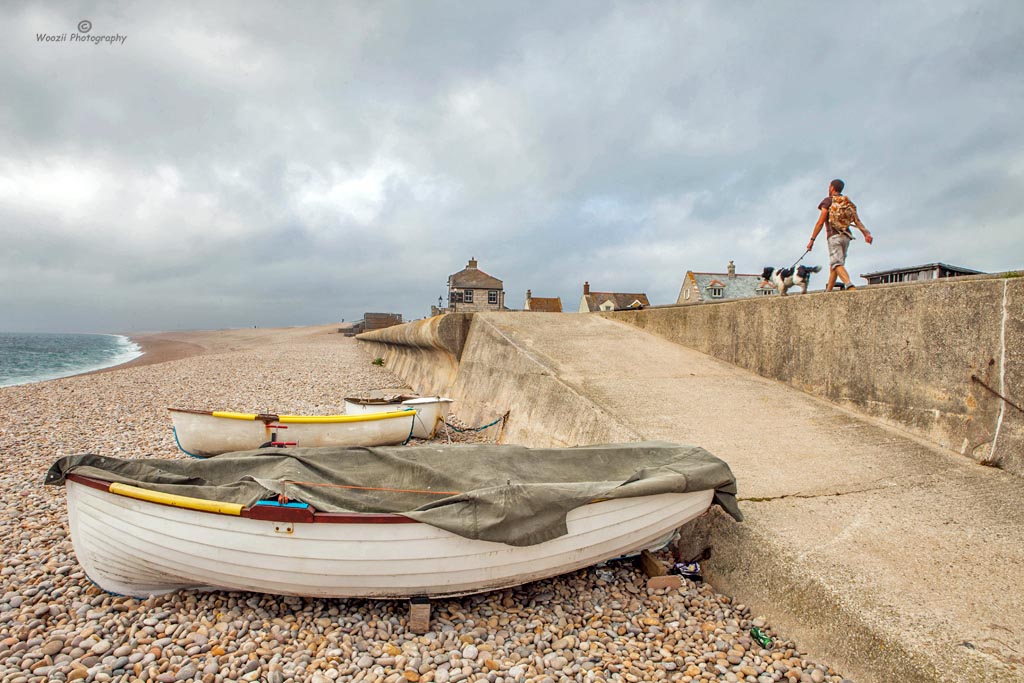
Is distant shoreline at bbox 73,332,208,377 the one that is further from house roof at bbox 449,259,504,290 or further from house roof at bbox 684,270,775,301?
house roof at bbox 684,270,775,301

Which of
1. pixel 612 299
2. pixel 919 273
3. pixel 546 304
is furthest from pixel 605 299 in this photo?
pixel 919 273

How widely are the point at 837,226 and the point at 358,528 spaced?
686 cm

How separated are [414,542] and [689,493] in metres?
2.02

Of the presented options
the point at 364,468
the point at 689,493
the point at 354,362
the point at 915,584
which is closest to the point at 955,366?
the point at 915,584

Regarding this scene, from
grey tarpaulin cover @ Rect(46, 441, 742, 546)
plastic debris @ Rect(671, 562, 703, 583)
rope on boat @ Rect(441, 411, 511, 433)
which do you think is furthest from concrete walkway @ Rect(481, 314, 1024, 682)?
rope on boat @ Rect(441, 411, 511, 433)

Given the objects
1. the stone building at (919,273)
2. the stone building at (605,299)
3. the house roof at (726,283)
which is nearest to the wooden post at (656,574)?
the stone building at (919,273)

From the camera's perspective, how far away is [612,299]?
156ft

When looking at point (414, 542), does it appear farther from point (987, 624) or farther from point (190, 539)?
point (987, 624)

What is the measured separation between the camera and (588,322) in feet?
35.3

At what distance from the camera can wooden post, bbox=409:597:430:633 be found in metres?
3.41

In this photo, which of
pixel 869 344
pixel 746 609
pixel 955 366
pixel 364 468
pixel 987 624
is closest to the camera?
pixel 987 624

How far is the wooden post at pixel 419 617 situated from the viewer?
3412mm

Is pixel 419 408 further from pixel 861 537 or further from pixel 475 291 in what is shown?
pixel 475 291

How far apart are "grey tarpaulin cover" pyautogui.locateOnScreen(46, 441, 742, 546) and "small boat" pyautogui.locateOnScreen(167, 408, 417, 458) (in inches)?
104
